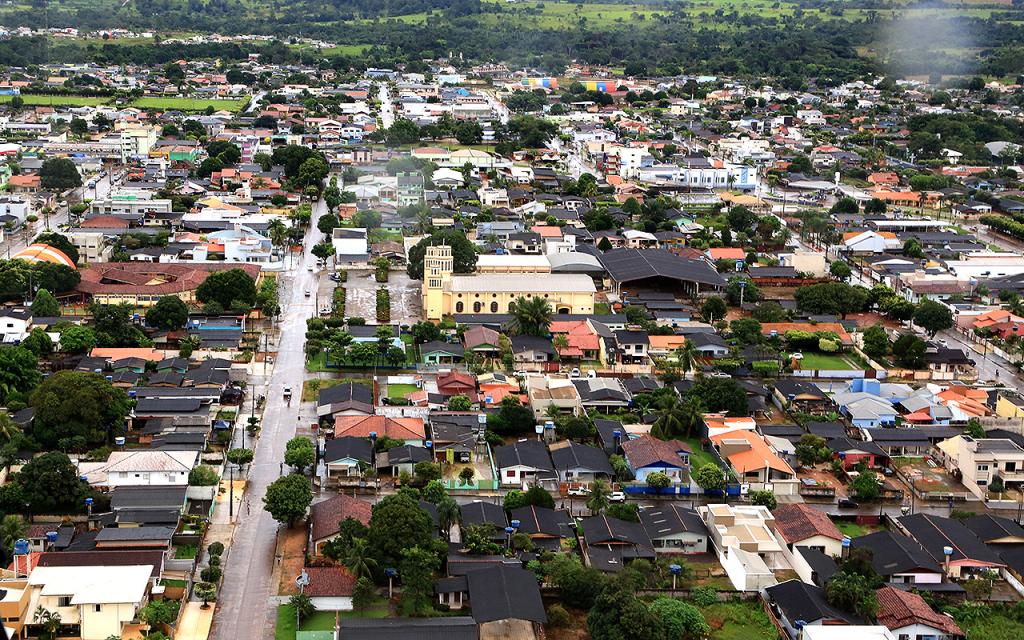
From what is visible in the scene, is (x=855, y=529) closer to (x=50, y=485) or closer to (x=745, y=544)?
(x=745, y=544)

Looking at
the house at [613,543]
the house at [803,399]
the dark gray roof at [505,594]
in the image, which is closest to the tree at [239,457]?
the dark gray roof at [505,594]

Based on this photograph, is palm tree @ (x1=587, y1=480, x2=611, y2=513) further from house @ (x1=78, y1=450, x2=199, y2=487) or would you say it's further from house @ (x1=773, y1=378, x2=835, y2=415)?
house @ (x1=78, y1=450, x2=199, y2=487)

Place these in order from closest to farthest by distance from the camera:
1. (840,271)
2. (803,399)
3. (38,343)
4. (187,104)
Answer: (803,399)
(38,343)
(840,271)
(187,104)

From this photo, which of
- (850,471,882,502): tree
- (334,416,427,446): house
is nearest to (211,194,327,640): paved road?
(334,416,427,446): house

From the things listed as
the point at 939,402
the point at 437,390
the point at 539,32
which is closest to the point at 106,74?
the point at 539,32

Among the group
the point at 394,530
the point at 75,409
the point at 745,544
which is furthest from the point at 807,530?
the point at 75,409

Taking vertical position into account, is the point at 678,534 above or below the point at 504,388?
above

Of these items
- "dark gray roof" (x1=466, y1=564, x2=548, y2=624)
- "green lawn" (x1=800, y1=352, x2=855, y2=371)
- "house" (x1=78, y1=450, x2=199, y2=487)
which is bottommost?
"green lawn" (x1=800, y1=352, x2=855, y2=371)
